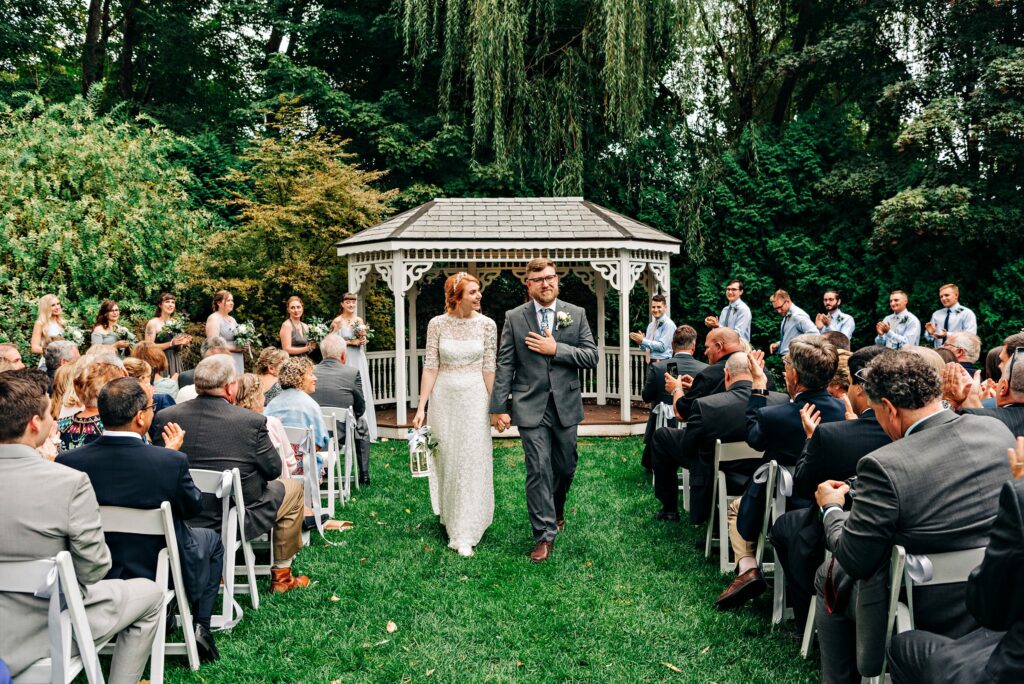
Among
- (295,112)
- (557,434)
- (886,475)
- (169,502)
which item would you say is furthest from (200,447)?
(295,112)

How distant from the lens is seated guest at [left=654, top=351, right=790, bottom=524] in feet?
19.1

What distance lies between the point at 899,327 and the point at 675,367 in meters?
5.32

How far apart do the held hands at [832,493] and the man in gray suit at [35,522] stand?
3.22 meters

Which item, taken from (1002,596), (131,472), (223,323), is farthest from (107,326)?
(1002,596)

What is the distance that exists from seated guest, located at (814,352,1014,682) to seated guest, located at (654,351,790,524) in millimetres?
2544

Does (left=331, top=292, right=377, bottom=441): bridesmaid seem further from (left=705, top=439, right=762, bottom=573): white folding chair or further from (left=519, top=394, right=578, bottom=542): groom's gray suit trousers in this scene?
(left=705, top=439, right=762, bottom=573): white folding chair

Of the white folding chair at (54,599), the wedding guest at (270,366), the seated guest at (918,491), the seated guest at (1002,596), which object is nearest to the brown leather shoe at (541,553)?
the wedding guest at (270,366)

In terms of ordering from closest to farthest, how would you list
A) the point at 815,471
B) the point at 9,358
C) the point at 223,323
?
the point at 815,471 < the point at 9,358 < the point at 223,323

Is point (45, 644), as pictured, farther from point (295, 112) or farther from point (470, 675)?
point (295, 112)

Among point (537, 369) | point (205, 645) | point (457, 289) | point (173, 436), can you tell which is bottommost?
point (205, 645)

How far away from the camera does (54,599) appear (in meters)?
2.98

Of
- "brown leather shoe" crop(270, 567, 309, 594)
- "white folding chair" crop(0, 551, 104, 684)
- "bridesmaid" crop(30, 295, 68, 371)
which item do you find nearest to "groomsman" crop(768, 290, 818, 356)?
"brown leather shoe" crop(270, 567, 309, 594)

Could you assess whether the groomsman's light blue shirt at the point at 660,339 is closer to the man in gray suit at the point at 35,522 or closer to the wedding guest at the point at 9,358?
the wedding guest at the point at 9,358

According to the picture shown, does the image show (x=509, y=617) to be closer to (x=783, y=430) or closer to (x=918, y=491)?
(x=783, y=430)
